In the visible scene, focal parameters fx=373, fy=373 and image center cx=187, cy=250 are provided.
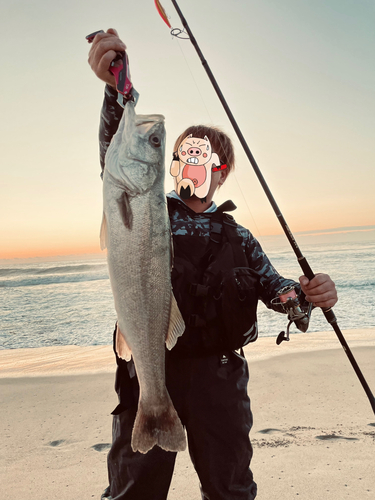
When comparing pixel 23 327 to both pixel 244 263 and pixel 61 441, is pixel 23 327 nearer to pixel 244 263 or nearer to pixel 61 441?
pixel 61 441

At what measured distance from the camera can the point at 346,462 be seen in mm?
3285

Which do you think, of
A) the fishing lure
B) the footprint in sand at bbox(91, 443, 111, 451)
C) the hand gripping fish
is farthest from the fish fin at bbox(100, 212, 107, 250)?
the footprint in sand at bbox(91, 443, 111, 451)

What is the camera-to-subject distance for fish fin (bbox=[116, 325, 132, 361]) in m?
1.78

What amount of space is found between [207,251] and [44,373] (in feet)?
14.6

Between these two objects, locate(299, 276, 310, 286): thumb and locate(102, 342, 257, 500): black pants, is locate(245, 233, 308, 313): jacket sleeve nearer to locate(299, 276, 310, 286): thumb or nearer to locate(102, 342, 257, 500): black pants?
locate(299, 276, 310, 286): thumb

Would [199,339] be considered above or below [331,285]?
below

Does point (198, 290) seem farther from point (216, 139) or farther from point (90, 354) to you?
point (90, 354)

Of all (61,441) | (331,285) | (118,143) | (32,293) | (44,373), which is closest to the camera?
(118,143)

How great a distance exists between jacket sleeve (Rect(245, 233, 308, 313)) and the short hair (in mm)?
701

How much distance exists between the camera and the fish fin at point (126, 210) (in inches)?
64.8

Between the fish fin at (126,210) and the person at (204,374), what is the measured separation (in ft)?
2.21

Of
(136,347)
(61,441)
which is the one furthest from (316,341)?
(136,347)

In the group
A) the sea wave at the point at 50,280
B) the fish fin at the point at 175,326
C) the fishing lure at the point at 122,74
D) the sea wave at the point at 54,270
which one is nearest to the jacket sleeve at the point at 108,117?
the fishing lure at the point at 122,74

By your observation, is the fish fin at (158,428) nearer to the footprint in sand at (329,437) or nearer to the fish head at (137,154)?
the fish head at (137,154)
